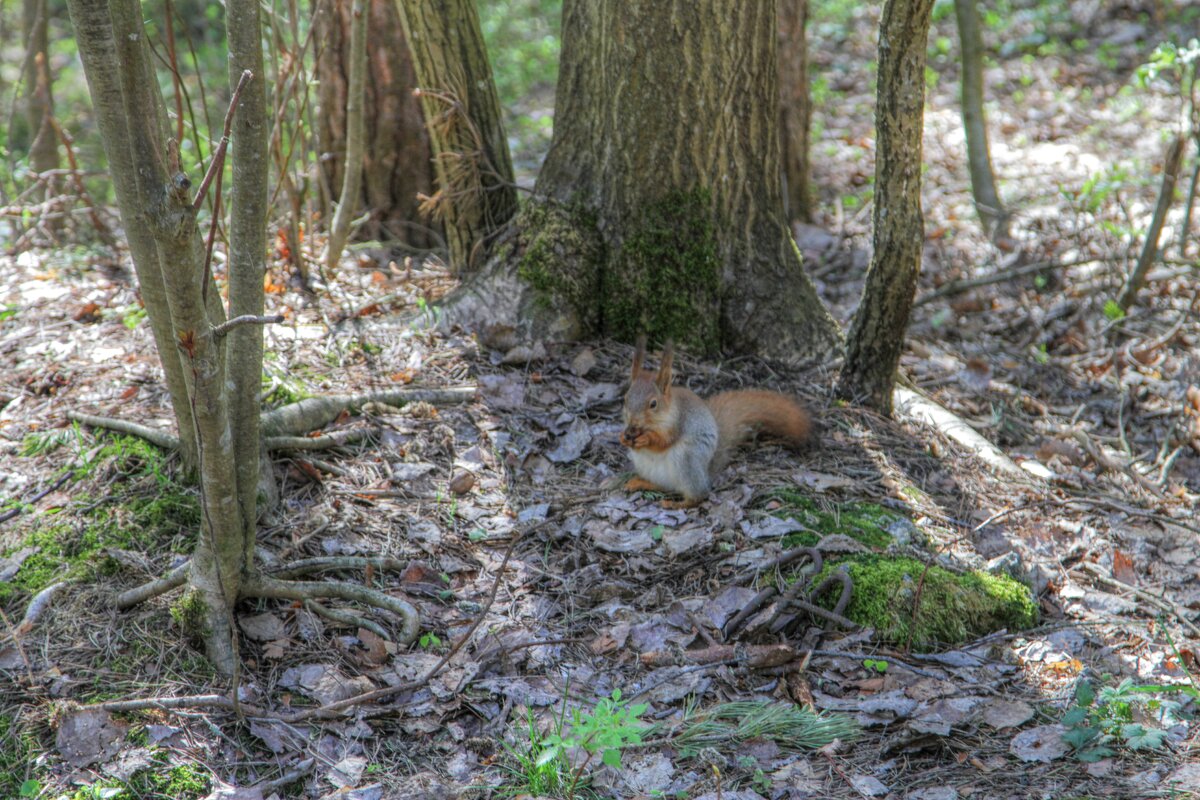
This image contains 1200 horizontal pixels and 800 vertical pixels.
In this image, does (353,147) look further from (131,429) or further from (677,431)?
(677,431)

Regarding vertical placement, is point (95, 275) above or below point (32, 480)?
above

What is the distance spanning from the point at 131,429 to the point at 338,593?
3.65 feet

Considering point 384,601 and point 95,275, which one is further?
point 95,275

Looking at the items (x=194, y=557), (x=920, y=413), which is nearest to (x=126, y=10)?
(x=194, y=557)

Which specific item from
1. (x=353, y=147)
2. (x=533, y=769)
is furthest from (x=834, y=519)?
(x=353, y=147)

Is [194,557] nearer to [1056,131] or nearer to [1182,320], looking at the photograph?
[1182,320]

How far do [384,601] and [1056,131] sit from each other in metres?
8.12

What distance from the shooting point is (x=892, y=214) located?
162 inches

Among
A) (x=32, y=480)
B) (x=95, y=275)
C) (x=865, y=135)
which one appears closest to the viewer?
(x=32, y=480)

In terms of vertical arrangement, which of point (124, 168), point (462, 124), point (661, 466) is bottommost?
point (661, 466)

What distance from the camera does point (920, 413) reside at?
4.76 m

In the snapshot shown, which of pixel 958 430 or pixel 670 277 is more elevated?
pixel 670 277

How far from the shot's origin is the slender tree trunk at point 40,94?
5.69m

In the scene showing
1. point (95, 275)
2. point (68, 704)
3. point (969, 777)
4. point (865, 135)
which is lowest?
point (969, 777)
